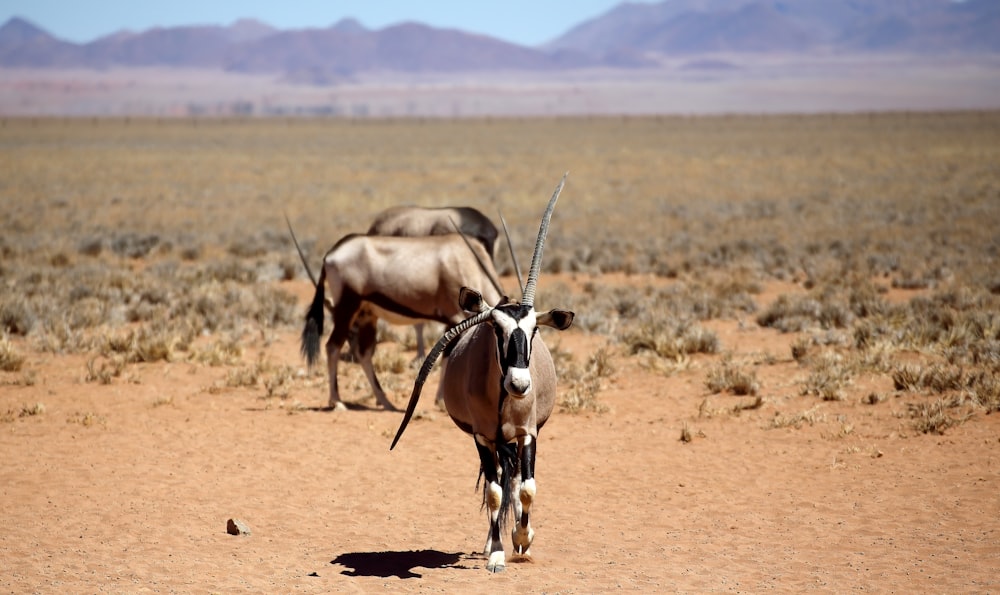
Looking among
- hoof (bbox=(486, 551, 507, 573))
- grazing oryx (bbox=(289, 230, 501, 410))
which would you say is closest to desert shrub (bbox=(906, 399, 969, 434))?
grazing oryx (bbox=(289, 230, 501, 410))

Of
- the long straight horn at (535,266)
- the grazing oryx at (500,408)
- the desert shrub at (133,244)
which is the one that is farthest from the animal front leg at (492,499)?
the desert shrub at (133,244)

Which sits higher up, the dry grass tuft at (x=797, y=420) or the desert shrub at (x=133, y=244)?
the desert shrub at (x=133, y=244)

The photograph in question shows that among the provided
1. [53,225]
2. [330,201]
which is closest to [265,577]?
[53,225]

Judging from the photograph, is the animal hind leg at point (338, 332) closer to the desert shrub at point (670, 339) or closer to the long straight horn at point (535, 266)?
the desert shrub at point (670, 339)

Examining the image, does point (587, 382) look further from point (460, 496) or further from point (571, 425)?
point (460, 496)

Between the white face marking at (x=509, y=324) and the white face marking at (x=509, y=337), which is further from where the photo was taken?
the white face marking at (x=509, y=324)

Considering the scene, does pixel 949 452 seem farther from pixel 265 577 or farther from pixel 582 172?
pixel 582 172

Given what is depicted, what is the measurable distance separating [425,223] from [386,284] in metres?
2.93

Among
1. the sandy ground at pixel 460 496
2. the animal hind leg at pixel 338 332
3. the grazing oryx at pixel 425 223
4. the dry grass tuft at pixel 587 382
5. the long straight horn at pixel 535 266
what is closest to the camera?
the long straight horn at pixel 535 266

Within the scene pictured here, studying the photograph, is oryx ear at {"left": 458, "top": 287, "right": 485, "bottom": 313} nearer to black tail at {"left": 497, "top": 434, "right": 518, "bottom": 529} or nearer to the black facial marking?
the black facial marking

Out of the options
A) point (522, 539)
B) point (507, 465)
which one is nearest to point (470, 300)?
point (507, 465)

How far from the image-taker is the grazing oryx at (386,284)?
10.9 meters

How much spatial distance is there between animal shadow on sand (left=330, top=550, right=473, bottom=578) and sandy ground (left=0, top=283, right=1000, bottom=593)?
24 mm

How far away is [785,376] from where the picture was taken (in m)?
12.9
